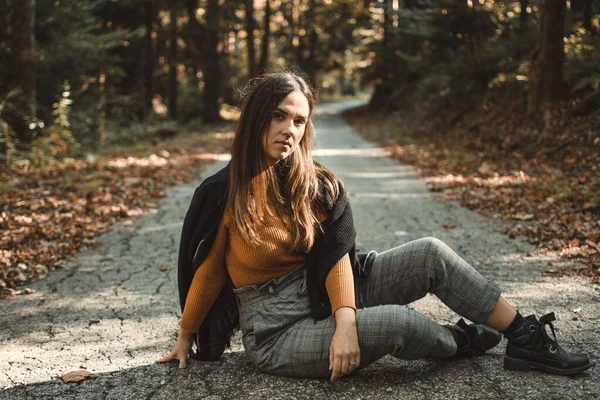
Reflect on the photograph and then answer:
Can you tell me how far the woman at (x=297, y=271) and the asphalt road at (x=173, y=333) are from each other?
0.15 meters

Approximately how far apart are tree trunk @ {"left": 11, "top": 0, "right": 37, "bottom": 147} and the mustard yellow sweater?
323 inches

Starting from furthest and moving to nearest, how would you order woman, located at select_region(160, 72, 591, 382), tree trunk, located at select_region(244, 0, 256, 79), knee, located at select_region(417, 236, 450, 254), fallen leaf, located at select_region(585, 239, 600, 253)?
tree trunk, located at select_region(244, 0, 256, 79), fallen leaf, located at select_region(585, 239, 600, 253), knee, located at select_region(417, 236, 450, 254), woman, located at select_region(160, 72, 591, 382)

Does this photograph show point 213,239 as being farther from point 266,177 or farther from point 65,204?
point 65,204

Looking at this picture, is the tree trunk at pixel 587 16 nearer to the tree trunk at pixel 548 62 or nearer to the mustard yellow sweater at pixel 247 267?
the tree trunk at pixel 548 62

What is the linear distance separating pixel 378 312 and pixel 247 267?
67 centimetres

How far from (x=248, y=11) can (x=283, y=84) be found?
72.8 feet

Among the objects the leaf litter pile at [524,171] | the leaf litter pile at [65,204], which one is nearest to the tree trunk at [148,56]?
the leaf litter pile at [65,204]

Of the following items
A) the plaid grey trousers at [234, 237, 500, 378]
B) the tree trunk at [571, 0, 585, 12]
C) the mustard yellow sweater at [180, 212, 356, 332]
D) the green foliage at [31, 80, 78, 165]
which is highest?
the tree trunk at [571, 0, 585, 12]

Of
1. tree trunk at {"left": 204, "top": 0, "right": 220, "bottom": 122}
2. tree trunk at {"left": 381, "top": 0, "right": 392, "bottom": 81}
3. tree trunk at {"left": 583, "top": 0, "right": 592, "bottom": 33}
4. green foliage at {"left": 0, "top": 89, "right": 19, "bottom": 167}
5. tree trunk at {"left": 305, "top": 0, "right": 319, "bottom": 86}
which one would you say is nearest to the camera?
green foliage at {"left": 0, "top": 89, "right": 19, "bottom": 167}

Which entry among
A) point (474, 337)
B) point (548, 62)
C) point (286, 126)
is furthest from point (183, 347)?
point (548, 62)

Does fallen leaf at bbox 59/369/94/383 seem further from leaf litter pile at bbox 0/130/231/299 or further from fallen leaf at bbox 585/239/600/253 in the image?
fallen leaf at bbox 585/239/600/253

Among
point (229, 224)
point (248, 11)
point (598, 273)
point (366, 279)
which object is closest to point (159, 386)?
point (229, 224)

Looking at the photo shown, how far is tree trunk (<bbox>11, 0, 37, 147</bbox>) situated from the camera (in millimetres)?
9445

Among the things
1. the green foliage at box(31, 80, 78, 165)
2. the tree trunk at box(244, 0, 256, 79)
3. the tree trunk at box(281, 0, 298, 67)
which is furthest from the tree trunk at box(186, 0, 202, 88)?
the tree trunk at box(281, 0, 298, 67)
